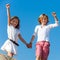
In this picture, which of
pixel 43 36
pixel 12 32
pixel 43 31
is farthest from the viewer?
pixel 12 32

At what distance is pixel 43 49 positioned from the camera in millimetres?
10414

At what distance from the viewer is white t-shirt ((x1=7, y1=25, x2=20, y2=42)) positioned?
426 inches

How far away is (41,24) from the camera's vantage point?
36.2ft

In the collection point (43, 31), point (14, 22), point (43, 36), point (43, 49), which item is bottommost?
point (43, 49)

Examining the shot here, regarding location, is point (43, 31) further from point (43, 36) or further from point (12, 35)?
point (12, 35)

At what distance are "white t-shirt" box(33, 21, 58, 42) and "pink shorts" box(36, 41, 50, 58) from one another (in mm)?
196

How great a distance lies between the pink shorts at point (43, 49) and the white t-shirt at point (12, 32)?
1.03m

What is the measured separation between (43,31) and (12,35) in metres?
1.24

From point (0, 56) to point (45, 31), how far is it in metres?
2.71

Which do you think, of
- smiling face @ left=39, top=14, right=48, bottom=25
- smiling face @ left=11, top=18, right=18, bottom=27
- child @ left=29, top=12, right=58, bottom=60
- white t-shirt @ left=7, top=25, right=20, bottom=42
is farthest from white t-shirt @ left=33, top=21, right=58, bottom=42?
smiling face @ left=11, top=18, right=18, bottom=27

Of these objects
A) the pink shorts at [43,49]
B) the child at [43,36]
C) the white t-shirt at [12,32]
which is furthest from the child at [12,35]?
the pink shorts at [43,49]

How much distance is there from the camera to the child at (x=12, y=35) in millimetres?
10555

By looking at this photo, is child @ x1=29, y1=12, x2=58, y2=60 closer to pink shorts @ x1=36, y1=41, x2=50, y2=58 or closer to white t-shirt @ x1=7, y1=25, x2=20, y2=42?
pink shorts @ x1=36, y1=41, x2=50, y2=58

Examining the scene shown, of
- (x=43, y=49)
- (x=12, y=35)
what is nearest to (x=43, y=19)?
(x=43, y=49)
